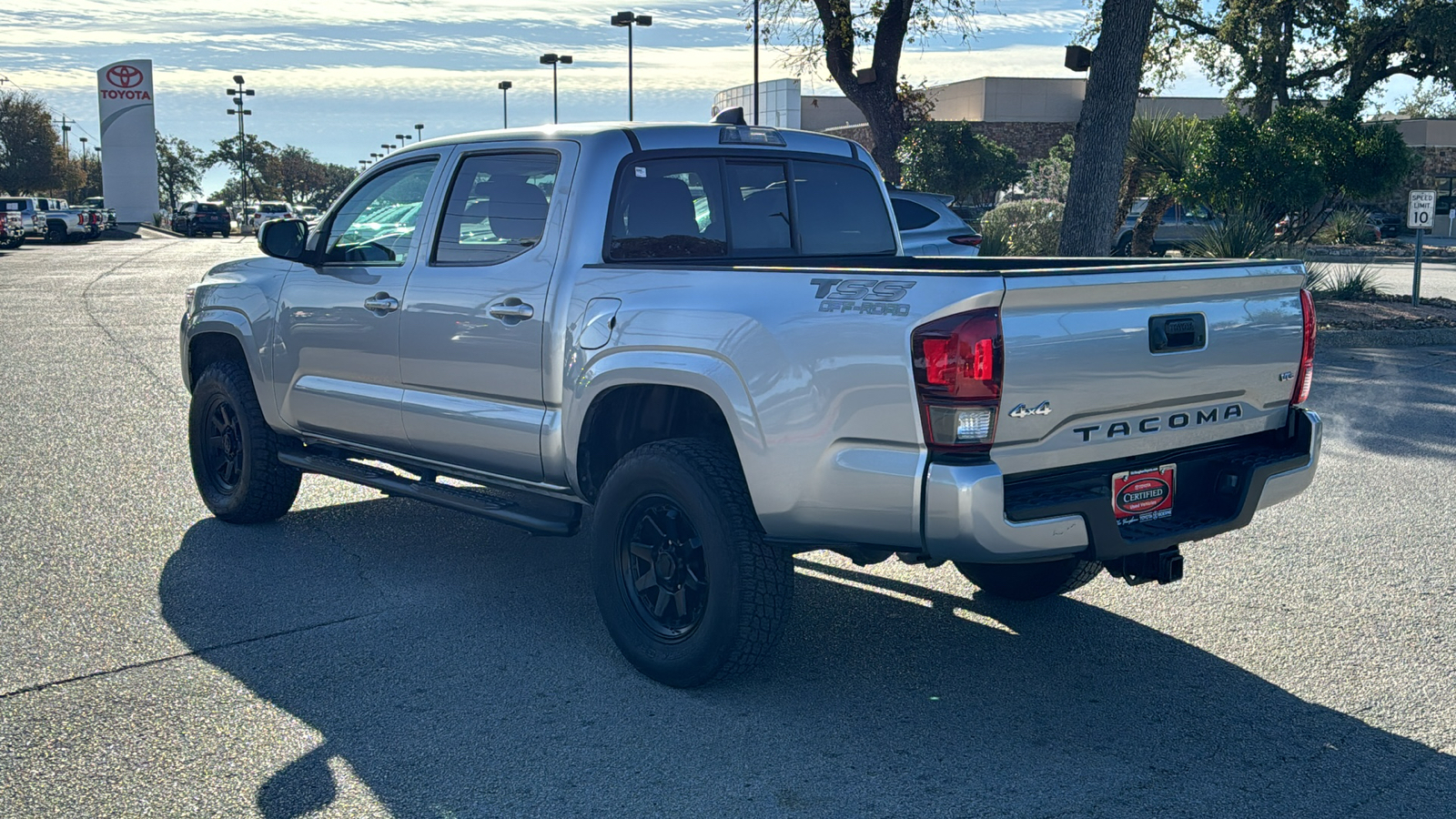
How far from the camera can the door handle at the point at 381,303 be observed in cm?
589

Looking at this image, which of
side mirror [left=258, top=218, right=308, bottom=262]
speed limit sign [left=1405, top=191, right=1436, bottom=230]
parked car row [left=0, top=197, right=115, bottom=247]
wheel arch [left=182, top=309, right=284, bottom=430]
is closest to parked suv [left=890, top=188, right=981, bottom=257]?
speed limit sign [left=1405, top=191, right=1436, bottom=230]

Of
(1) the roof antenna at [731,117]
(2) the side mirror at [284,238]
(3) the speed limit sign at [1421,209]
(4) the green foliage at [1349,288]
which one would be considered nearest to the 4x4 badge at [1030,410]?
(1) the roof antenna at [731,117]

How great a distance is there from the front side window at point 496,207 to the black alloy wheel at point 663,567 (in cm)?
129

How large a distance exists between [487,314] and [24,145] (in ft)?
273

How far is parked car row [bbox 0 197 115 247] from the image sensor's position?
48.8 m

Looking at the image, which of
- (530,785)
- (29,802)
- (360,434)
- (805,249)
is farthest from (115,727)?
(805,249)

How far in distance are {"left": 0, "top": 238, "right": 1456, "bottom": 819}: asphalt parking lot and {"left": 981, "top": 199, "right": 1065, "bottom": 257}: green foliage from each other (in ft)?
38.7

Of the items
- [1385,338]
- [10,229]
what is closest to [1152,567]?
[1385,338]

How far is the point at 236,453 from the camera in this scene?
7.07 meters

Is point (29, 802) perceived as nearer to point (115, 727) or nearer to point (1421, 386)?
point (115, 727)

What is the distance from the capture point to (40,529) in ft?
22.2

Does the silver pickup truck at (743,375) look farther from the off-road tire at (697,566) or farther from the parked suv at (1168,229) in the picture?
the parked suv at (1168,229)

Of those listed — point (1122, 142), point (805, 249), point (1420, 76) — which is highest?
point (1420, 76)

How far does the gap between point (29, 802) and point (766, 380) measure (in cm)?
249
